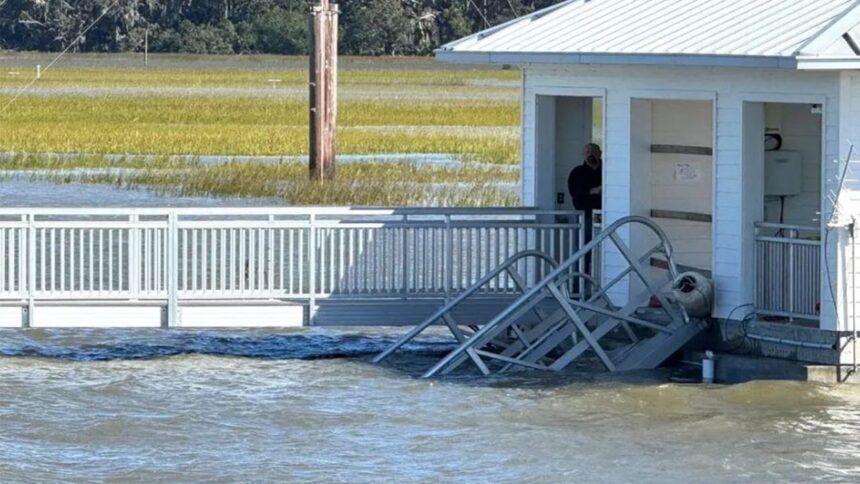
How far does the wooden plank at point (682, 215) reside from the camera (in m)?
19.5

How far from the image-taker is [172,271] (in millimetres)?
18609

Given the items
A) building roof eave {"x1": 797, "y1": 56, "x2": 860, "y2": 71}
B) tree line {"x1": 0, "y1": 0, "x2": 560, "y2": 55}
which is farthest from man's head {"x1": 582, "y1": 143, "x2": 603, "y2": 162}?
tree line {"x1": 0, "y1": 0, "x2": 560, "y2": 55}

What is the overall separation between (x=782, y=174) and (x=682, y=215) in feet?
4.06

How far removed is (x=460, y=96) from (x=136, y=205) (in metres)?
43.6

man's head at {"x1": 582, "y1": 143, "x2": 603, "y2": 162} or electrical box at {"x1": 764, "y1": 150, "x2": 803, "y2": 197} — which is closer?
electrical box at {"x1": 764, "y1": 150, "x2": 803, "y2": 197}

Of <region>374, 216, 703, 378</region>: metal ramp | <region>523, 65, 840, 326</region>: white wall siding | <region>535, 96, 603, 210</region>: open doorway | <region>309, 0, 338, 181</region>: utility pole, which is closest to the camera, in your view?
<region>523, 65, 840, 326</region>: white wall siding

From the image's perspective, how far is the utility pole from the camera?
35.5 meters

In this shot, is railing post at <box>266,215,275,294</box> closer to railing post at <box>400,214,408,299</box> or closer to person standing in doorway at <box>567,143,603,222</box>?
railing post at <box>400,214,408,299</box>

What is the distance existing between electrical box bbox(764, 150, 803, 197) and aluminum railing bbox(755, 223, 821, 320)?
0.80 metres

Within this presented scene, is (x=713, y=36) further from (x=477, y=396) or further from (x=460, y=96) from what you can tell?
(x=460, y=96)

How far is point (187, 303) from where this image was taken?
61.3 ft

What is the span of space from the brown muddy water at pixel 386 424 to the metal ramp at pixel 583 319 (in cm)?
28

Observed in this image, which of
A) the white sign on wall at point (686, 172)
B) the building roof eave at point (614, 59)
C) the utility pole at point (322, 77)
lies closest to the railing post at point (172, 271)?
the building roof eave at point (614, 59)

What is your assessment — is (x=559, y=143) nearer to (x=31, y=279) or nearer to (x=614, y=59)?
(x=614, y=59)
